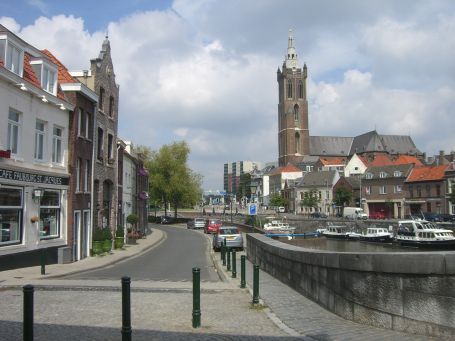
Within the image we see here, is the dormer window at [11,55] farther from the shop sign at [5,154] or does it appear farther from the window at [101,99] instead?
the window at [101,99]

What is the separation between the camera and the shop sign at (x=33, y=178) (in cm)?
1721

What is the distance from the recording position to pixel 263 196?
6742 inches

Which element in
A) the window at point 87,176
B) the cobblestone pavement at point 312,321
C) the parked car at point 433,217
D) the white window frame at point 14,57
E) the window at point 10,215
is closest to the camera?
the cobblestone pavement at point 312,321

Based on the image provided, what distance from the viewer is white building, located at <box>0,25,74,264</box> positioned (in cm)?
1750

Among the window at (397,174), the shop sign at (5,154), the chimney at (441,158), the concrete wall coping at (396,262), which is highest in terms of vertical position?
the chimney at (441,158)

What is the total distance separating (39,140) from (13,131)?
2.02m

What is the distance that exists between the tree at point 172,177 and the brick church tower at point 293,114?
232 feet

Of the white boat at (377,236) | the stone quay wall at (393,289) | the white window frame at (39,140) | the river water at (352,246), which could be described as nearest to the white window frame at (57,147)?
the white window frame at (39,140)

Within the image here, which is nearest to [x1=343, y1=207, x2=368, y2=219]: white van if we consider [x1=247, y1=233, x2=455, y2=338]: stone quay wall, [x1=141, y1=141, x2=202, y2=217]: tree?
[x1=141, y1=141, x2=202, y2=217]: tree

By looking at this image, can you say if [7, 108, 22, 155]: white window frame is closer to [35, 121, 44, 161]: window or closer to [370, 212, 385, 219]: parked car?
[35, 121, 44, 161]: window

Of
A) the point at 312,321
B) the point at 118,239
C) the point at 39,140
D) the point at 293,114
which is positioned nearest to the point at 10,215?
the point at 39,140

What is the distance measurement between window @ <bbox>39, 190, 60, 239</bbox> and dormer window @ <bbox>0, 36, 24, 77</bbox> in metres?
5.09

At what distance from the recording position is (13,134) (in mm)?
18344

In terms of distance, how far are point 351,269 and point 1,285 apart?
9.70 meters
